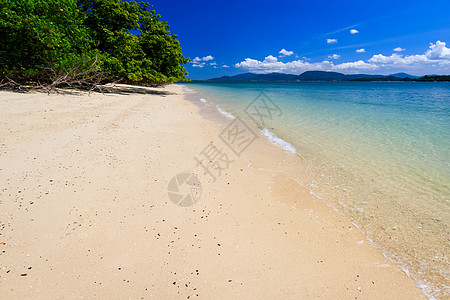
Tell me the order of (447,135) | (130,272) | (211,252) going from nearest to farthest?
(130,272) → (211,252) → (447,135)

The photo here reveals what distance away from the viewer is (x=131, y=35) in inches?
693

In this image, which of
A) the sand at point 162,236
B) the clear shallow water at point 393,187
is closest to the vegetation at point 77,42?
the sand at point 162,236

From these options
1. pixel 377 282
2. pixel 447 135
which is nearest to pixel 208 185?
pixel 377 282

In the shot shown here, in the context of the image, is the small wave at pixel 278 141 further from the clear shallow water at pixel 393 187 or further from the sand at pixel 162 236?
the sand at pixel 162 236

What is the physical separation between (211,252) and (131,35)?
20.6 m

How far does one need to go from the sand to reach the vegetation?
10229mm

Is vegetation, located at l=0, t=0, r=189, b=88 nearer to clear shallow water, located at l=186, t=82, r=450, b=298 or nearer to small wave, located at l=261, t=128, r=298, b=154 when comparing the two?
small wave, located at l=261, t=128, r=298, b=154

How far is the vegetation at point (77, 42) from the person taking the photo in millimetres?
10977

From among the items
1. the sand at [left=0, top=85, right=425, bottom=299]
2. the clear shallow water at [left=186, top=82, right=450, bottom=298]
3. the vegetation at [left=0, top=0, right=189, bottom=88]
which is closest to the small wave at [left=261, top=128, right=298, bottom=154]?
the clear shallow water at [left=186, top=82, right=450, bottom=298]

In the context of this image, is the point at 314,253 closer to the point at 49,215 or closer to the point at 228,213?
the point at 228,213

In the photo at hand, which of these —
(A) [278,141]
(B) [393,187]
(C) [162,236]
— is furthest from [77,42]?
(B) [393,187]

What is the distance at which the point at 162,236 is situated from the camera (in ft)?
8.80

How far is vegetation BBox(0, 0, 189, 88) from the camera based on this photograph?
36.0ft

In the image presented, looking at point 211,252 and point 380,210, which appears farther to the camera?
point 380,210
